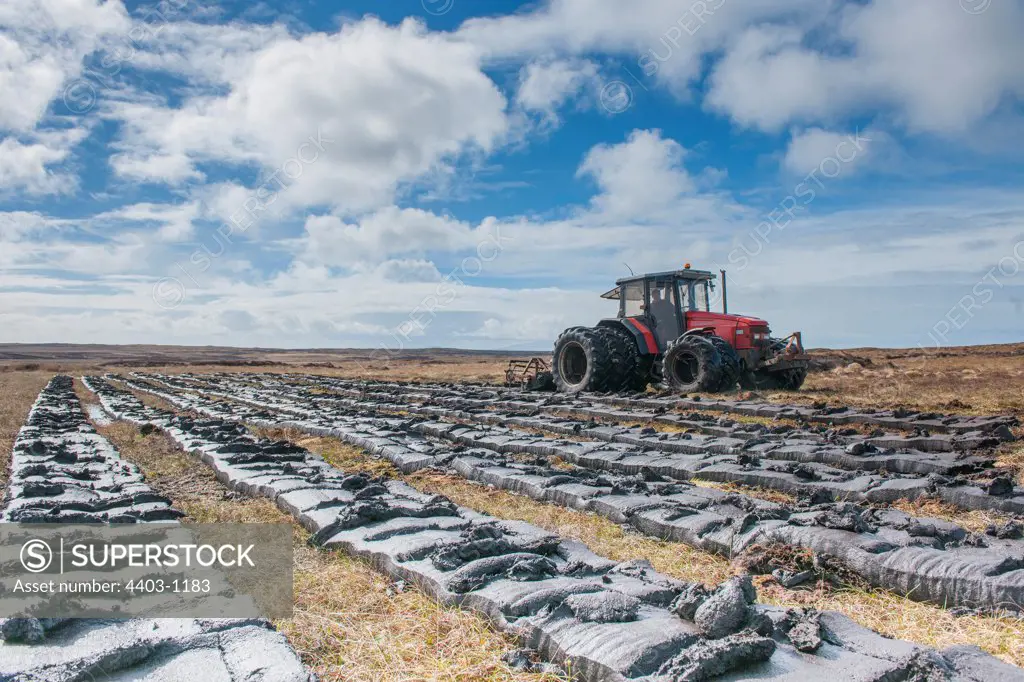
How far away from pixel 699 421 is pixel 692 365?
4625 millimetres

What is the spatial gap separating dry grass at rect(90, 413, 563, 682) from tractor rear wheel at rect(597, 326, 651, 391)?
11.7 meters

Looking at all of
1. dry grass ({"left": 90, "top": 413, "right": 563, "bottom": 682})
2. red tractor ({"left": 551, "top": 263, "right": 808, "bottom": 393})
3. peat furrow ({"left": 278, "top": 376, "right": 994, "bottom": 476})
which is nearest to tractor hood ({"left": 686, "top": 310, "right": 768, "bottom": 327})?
red tractor ({"left": 551, "top": 263, "right": 808, "bottom": 393})

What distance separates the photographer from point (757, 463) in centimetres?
683

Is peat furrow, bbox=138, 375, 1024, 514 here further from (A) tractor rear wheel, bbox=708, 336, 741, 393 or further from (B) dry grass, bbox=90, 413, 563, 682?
(A) tractor rear wheel, bbox=708, 336, 741, 393

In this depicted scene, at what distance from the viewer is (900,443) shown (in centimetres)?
769

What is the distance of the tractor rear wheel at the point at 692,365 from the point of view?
44.5ft

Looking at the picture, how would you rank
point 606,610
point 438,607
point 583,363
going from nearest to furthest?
point 606,610 < point 438,607 < point 583,363

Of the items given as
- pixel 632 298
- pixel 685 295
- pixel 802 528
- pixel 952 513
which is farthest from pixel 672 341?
pixel 802 528

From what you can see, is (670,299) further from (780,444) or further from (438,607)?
(438,607)

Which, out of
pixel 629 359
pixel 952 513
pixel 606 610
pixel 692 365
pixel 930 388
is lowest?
pixel 952 513

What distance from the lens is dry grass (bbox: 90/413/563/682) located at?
271cm

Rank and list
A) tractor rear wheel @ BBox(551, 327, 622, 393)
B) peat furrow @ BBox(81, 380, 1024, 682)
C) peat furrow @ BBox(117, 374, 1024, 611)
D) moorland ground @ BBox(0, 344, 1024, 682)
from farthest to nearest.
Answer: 1. tractor rear wheel @ BBox(551, 327, 622, 393)
2. peat furrow @ BBox(117, 374, 1024, 611)
3. moorland ground @ BBox(0, 344, 1024, 682)
4. peat furrow @ BBox(81, 380, 1024, 682)

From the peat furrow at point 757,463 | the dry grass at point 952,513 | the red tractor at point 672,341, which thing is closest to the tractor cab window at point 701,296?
the red tractor at point 672,341

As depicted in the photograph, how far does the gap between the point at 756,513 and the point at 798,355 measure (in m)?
11.2
